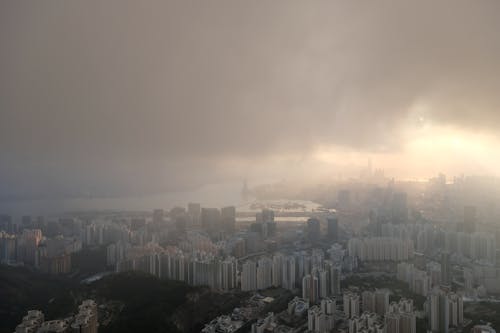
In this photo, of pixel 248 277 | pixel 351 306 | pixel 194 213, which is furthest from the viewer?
pixel 194 213

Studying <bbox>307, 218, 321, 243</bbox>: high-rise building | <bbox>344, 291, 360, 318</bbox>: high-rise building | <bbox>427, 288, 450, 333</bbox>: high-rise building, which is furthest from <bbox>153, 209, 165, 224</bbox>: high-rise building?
<bbox>427, 288, 450, 333</bbox>: high-rise building

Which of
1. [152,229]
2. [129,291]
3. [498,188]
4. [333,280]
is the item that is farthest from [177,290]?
[498,188]

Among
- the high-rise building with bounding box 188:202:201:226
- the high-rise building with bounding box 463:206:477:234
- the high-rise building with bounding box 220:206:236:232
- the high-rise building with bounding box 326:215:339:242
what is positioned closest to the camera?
the high-rise building with bounding box 463:206:477:234

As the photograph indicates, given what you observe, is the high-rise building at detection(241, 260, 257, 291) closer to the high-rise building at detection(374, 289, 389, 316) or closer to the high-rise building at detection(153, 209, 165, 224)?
the high-rise building at detection(374, 289, 389, 316)

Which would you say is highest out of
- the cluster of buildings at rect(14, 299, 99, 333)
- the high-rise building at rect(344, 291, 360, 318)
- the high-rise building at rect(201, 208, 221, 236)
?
the high-rise building at rect(201, 208, 221, 236)

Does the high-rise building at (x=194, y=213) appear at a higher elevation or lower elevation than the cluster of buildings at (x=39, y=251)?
higher

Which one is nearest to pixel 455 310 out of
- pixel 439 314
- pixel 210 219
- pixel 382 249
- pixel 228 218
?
pixel 439 314

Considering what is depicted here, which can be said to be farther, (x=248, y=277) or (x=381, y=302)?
(x=248, y=277)

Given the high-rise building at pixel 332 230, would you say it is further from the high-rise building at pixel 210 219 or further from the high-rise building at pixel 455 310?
the high-rise building at pixel 455 310

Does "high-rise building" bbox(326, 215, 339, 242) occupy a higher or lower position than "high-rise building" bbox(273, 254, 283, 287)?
higher

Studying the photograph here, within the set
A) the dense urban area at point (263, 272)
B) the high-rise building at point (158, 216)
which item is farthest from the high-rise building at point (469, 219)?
the high-rise building at point (158, 216)

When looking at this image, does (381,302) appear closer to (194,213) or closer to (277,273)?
(277,273)
